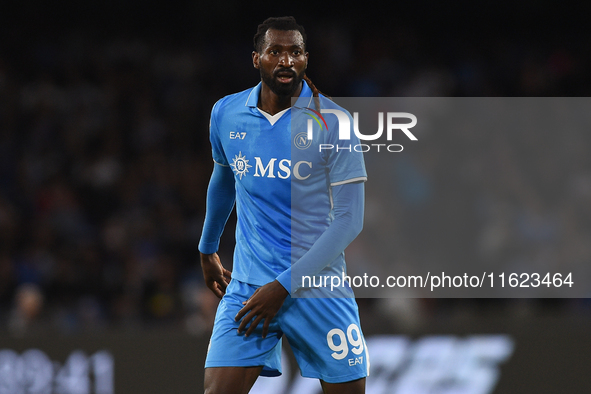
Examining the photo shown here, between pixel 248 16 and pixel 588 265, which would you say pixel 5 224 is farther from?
pixel 588 265

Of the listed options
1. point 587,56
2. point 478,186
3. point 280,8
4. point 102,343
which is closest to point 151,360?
point 102,343

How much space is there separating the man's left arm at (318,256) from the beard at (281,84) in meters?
0.41

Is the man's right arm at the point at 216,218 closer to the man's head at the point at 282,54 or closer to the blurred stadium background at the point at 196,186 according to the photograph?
the man's head at the point at 282,54

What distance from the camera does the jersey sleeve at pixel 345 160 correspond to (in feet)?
9.20

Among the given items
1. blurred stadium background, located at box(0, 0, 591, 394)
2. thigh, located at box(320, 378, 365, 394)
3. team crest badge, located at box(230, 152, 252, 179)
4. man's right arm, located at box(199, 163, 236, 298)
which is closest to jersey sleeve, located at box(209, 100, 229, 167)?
man's right arm, located at box(199, 163, 236, 298)

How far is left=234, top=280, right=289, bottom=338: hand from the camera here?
2.74 m

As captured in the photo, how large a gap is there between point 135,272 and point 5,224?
150cm

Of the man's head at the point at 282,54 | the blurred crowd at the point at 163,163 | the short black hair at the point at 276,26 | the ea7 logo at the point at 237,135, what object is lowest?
the ea7 logo at the point at 237,135

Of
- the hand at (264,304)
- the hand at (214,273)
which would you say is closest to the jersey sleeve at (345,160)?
the hand at (264,304)

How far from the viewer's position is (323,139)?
285 centimetres

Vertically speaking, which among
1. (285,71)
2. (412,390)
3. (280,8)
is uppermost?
(280,8)

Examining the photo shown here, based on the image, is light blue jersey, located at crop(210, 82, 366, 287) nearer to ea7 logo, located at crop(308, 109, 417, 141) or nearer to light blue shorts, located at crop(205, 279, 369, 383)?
ea7 logo, located at crop(308, 109, 417, 141)

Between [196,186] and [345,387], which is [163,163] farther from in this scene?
[345,387]

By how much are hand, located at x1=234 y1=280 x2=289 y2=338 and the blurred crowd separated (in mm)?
2281
